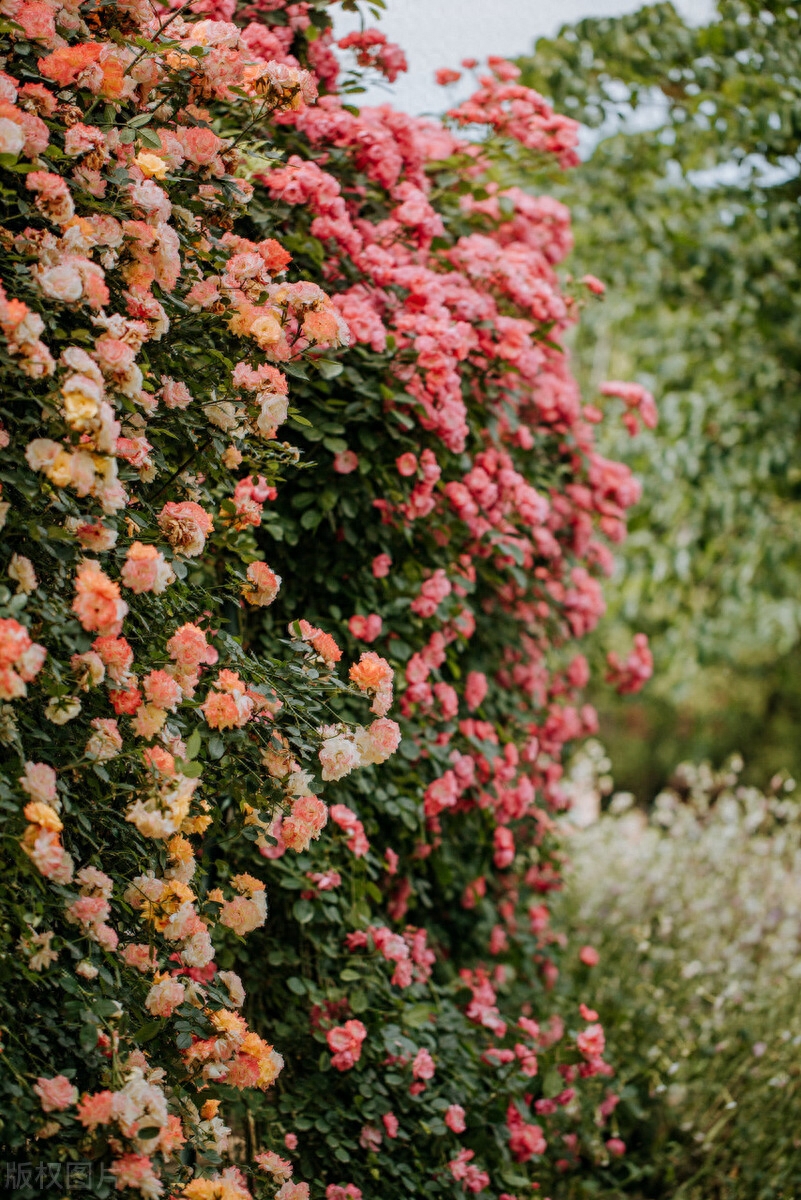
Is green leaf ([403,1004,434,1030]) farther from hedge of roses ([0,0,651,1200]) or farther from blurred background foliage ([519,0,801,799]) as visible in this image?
blurred background foliage ([519,0,801,799])

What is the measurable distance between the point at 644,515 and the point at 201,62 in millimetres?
3592

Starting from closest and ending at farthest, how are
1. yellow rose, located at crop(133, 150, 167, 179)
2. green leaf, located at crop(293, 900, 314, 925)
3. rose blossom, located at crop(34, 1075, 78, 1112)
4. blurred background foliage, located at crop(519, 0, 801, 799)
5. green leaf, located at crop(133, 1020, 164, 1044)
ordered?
rose blossom, located at crop(34, 1075, 78, 1112)
green leaf, located at crop(133, 1020, 164, 1044)
yellow rose, located at crop(133, 150, 167, 179)
green leaf, located at crop(293, 900, 314, 925)
blurred background foliage, located at crop(519, 0, 801, 799)

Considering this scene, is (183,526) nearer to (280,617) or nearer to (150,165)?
(150,165)

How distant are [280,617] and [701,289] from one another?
3.14 metres

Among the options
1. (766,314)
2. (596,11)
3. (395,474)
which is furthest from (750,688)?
(395,474)

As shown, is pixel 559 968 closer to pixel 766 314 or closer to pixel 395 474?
pixel 395 474

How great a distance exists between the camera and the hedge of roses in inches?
59.8

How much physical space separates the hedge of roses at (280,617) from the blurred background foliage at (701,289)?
80 centimetres

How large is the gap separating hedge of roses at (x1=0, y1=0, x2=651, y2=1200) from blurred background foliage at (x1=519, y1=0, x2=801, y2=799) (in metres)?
0.80

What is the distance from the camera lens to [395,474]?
245 centimetres

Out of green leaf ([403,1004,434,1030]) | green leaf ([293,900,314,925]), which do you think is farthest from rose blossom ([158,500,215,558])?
green leaf ([403,1004,434,1030])

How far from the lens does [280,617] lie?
2.50 meters

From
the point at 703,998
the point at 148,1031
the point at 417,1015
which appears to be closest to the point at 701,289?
the point at 703,998

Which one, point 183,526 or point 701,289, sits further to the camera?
point 701,289
